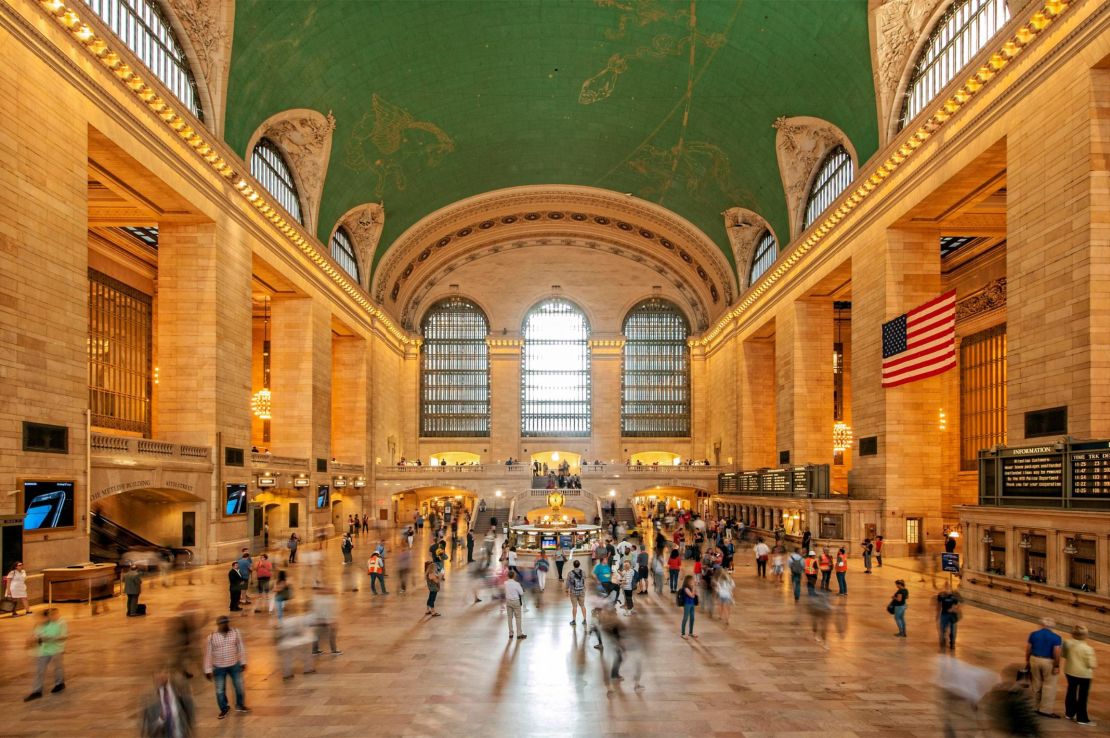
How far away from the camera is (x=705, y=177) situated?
3700 cm

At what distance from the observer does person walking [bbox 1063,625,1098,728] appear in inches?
329

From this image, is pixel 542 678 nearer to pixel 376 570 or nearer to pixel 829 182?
pixel 376 570

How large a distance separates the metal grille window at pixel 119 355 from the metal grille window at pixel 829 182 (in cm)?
2436

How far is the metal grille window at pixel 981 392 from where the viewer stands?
30547 millimetres

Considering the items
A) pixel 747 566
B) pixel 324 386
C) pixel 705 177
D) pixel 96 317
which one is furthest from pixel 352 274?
pixel 747 566

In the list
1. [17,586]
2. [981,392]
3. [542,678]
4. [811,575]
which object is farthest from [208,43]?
[981,392]

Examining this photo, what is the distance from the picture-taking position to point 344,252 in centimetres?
3816

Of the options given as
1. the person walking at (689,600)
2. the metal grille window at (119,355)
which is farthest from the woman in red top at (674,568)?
the metal grille window at (119,355)

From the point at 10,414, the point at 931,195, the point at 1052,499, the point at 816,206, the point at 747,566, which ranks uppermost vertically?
the point at 816,206

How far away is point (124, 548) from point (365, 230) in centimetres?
2105

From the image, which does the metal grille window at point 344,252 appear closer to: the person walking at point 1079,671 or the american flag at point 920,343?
the american flag at point 920,343

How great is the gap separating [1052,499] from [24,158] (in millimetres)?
18683

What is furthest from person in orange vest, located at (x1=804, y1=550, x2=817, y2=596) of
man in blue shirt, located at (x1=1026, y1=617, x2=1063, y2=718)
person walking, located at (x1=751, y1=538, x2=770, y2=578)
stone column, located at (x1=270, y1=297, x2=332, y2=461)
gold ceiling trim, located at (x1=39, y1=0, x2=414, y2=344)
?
stone column, located at (x1=270, y1=297, x2=332, y2=461)

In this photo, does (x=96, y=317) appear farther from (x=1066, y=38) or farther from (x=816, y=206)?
(x=1066, y=38)
